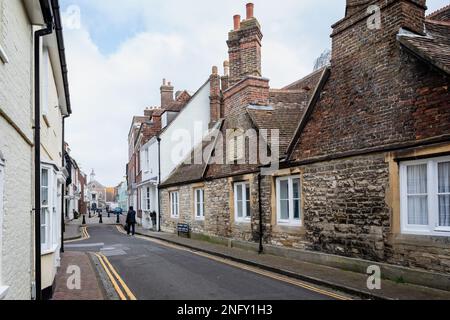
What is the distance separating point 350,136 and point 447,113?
2.75 meters

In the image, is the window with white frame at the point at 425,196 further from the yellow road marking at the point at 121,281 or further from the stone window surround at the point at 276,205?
the yellow road marking at the point at 121,281

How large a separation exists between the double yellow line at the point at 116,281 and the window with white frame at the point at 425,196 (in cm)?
618

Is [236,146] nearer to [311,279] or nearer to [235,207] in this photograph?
[235,207]

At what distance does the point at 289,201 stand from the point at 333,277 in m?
3.74

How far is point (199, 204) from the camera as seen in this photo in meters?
20.7

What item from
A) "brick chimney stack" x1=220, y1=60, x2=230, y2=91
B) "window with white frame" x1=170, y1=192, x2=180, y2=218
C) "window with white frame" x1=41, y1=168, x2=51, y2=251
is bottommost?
"window with white frame" x1=170, y1=192, x2=180, y2=218

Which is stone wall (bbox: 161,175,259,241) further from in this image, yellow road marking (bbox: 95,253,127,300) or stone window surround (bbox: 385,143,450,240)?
stone window surround (bbox: 385,143,450,240)

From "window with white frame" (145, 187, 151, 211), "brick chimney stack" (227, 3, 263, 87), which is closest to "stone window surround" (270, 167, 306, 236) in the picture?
"brick chimney stack" (227, 3, 263, 87)

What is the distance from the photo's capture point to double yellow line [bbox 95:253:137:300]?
856 centimetres

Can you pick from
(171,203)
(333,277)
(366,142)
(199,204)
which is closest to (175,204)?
(171,203)

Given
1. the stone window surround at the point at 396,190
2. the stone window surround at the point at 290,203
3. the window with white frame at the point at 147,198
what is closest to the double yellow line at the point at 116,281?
the stone window surround at the point at 290,203

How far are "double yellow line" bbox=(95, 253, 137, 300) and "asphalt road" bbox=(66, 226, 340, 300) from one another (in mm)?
133
